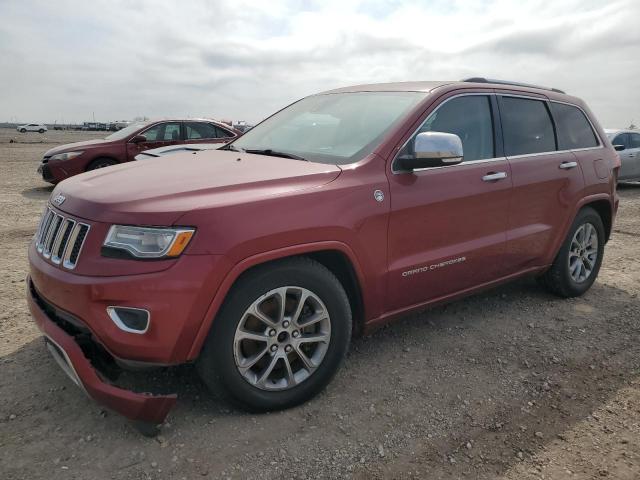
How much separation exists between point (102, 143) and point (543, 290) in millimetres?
9025

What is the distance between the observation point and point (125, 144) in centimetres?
1072

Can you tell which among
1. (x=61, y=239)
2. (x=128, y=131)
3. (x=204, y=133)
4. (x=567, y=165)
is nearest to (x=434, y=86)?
(x=567, y=165)

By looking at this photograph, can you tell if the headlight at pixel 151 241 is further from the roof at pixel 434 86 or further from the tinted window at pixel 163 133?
the tinted window at pixel 163 133

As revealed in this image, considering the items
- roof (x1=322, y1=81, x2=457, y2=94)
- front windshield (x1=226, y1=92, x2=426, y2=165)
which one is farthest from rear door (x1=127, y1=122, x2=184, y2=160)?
roof (x1=322, y1=81, x2=457, y2=94)

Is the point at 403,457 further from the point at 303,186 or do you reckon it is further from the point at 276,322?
the point at 303,186

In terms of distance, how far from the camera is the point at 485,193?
11.8 feet

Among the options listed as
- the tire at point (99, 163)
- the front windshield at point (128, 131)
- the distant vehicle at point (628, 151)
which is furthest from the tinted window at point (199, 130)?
the distant vehicle at point (628, 151)

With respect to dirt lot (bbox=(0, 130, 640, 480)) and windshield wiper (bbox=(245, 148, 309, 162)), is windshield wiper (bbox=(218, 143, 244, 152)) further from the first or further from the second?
dirt lot (bbox=(0, 130, 640, 480))

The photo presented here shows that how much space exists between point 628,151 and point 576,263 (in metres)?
9.29

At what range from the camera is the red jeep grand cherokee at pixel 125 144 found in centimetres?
1032

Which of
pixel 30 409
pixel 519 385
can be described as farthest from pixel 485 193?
pixel 30 409

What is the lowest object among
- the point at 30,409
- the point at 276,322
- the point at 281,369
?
the point at 30,409

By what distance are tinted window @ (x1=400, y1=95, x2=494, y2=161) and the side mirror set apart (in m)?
0.33

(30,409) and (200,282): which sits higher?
(200,282)
